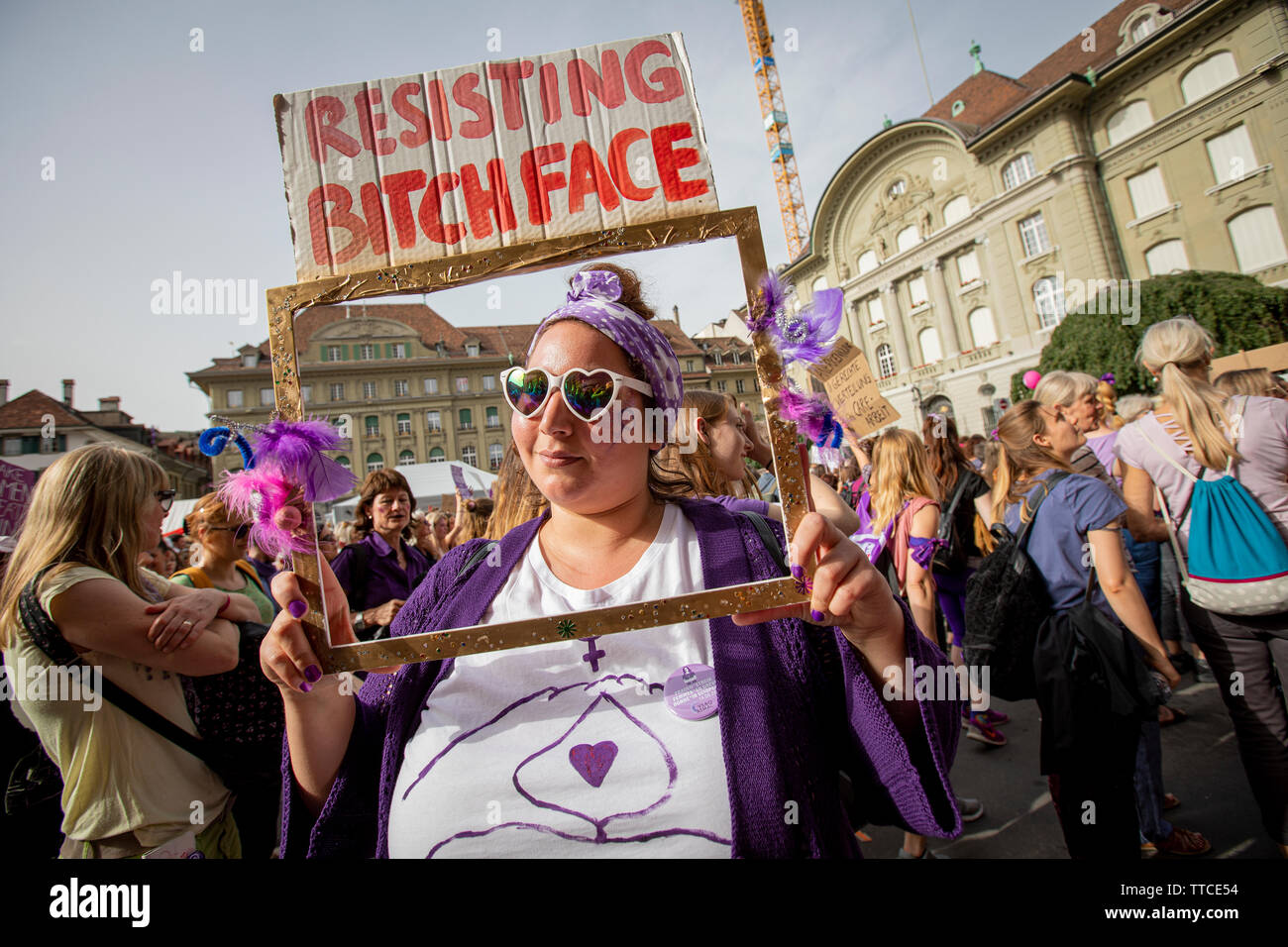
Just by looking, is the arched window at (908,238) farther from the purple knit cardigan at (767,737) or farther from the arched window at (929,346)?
the purple knit cardigan at (767,737)

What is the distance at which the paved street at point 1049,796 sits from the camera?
9.77 feet

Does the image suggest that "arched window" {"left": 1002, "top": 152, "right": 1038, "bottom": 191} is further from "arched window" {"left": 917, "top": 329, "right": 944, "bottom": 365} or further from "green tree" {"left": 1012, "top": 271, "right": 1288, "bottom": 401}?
"green tree" {"left": 1012, "top": 271, "right": 1288, "bottom": 401}

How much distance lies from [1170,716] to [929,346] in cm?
3027

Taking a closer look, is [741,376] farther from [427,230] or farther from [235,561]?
[235,561]

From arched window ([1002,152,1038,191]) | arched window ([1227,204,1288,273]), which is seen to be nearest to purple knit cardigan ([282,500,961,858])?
arched window ([1227,204,1288,273])

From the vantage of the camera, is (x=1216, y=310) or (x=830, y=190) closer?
(x=1216, y=310)

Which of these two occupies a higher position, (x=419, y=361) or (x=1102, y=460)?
(x=419, y=361)

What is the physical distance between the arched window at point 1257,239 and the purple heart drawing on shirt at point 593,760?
3063 cm

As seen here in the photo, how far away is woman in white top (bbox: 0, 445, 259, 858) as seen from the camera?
1.89m

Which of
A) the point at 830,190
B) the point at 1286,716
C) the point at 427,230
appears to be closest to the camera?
the point at 427,230

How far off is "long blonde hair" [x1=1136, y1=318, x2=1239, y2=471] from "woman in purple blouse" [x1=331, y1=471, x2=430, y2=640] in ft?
14.3

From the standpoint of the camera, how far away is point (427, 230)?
1380 mm
